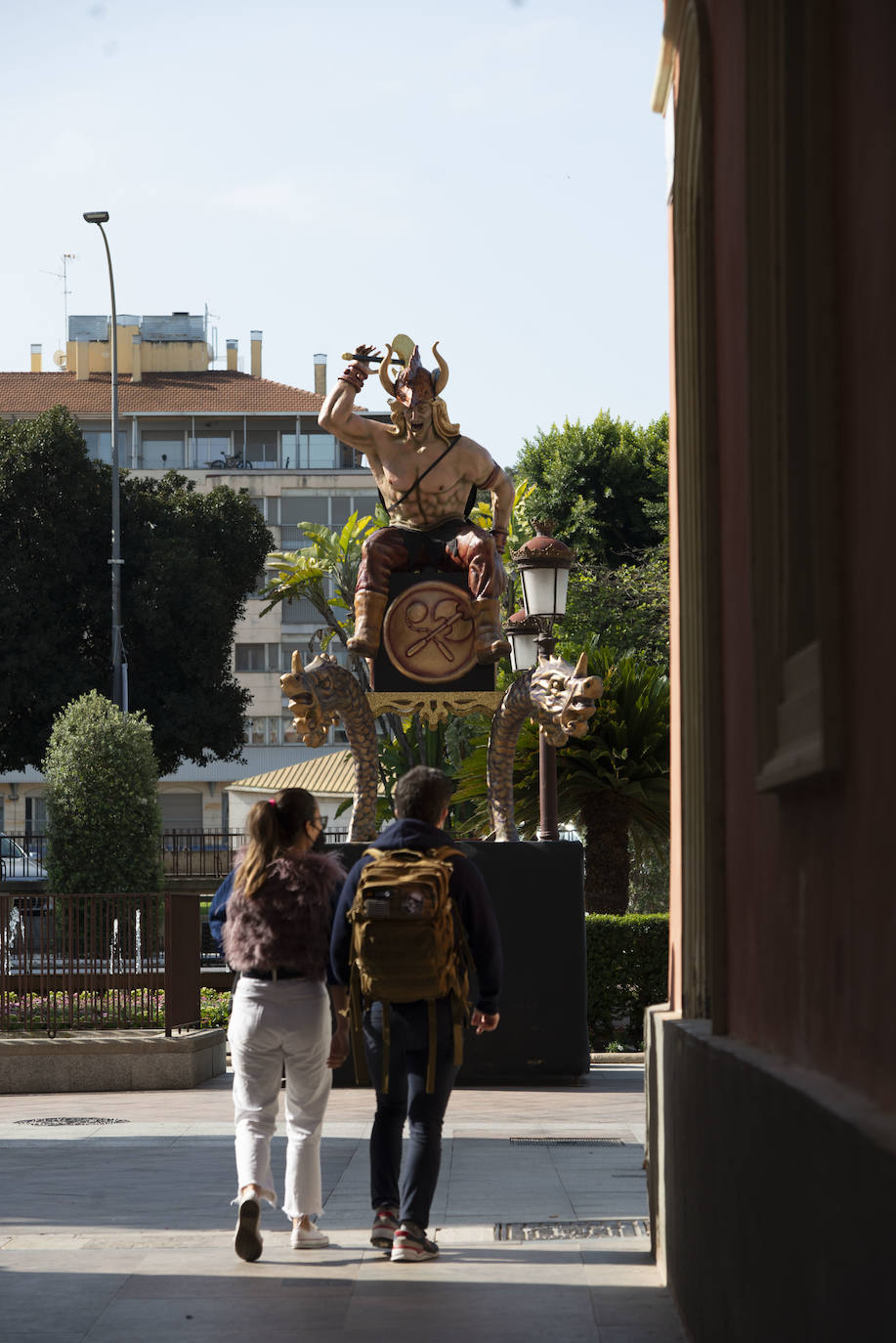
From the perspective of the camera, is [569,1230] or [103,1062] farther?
[103,1062]

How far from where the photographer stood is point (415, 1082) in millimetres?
6809

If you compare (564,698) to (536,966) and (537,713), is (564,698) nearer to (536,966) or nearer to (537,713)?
(537,713)

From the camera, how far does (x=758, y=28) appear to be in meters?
4.13

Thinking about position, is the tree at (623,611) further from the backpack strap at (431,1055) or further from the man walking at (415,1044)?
the backpack strap at (431,1055)

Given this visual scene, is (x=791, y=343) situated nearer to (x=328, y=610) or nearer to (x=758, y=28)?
(x=758, y=28)

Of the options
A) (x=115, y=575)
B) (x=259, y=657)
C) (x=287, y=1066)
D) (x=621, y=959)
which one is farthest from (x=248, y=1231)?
(x=259, y=657)

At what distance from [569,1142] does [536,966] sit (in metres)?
3.19

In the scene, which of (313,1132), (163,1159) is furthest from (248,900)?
(163,1159)

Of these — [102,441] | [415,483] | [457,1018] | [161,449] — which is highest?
[102,441]

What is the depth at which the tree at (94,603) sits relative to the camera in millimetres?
47469

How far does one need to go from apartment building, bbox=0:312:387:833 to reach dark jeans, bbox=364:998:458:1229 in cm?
6087

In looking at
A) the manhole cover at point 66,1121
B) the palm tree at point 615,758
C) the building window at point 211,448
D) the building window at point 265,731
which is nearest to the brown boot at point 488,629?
the manhole cover at point 66,1121

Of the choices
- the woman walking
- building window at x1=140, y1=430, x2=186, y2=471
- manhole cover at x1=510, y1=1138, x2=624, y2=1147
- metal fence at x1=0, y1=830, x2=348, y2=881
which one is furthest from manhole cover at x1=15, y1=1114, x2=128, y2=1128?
building window at x1=140, y1=430, x2=186, y2=471

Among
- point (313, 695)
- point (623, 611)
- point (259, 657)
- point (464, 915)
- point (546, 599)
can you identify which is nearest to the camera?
point (464, 915)
